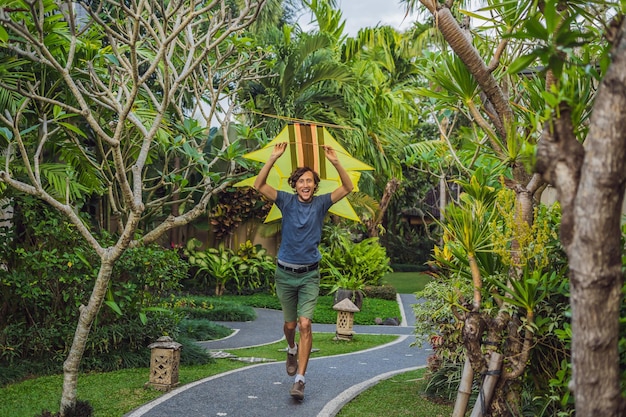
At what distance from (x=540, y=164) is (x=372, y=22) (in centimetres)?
1917

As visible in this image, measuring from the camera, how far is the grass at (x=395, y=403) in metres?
5.99

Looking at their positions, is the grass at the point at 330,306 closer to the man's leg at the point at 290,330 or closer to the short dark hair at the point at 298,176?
the man's leg at the point at 290,330

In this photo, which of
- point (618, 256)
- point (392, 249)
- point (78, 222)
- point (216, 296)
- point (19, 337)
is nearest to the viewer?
point (618, 256)

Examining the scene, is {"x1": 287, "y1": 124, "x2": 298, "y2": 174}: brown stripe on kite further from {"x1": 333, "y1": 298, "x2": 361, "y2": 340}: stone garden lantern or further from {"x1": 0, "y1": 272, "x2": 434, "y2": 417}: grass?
{"x1": 333, "y1": 298, "x2": 361, "y2": 340}: stone garden lantern

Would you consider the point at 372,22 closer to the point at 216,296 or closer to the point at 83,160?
the point at 216,296

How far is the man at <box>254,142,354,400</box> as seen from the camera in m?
6.35

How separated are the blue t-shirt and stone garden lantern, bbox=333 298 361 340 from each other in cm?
A: 476

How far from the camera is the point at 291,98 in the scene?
58.6 ft

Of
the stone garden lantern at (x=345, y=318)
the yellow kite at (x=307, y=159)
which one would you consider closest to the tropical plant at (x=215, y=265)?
the stone garden lantern at (x=345, y=318)

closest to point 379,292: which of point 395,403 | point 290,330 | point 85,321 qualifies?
point 290,330

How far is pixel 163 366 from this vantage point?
670 cm

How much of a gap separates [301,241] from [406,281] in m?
19.8

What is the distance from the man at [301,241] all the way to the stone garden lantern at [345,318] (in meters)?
4.52

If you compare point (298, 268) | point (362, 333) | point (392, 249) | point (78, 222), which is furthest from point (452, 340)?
point (392, 249)
